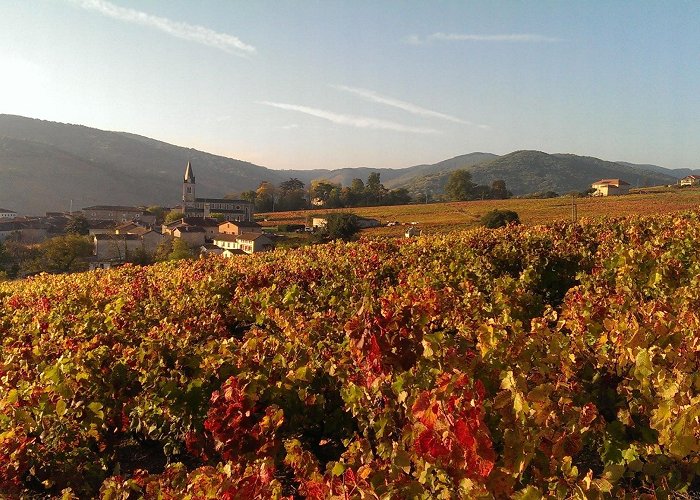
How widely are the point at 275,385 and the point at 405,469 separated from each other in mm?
1982

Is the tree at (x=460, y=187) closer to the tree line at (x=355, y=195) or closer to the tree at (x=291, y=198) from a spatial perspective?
the tree line at (x=355, y=195)

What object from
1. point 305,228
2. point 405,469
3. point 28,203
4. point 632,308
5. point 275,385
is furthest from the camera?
point 28,203

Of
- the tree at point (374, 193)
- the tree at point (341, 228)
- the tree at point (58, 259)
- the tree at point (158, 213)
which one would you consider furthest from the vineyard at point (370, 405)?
the tree at point (158, 213)

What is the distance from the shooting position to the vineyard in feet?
8.41

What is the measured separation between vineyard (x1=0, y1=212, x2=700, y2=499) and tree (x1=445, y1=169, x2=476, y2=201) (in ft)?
371

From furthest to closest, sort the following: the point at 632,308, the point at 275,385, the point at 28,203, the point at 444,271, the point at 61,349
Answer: the point at 28,203, the point at 444,271, the point at 61,349, the point at 632,308, the point at 275,385

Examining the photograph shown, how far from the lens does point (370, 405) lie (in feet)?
11.7

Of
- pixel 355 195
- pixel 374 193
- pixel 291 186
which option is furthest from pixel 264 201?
pixel 374 193

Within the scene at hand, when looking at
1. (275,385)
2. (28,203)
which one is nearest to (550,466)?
(275,385)

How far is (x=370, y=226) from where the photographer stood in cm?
7531

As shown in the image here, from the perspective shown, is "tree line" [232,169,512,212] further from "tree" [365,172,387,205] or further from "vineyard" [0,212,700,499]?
"vineyard" [0,212,700,499]

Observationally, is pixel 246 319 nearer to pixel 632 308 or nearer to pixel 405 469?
pixel 632 308

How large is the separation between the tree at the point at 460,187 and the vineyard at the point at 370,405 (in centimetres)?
11309

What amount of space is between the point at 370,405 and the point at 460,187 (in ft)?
395
